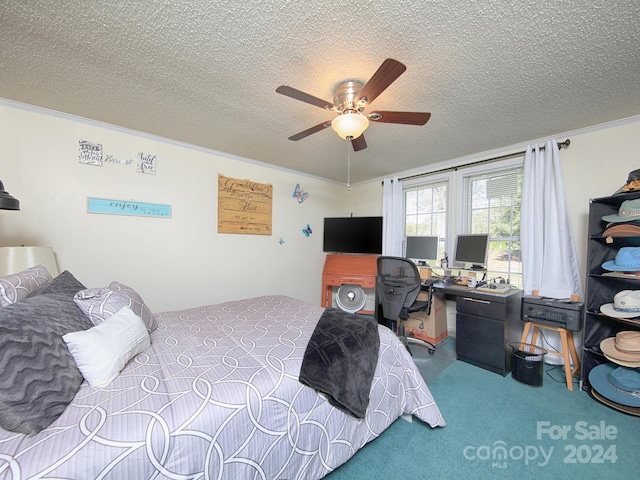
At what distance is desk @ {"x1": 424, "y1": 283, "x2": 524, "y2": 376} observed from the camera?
93.9 inches

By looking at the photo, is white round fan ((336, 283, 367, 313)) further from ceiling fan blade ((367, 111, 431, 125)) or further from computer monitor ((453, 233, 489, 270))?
ceiling fan blade ((367, 111, 431, 125))

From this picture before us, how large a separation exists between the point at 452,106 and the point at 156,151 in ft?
9.37

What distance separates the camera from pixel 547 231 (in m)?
2.54

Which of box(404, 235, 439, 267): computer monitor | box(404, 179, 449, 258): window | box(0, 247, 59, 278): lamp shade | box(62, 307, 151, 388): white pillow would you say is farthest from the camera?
box(404, 179, 449, 258): window

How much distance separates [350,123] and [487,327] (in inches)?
87.7

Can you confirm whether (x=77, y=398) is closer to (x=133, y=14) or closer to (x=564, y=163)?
(x=133, y=14)

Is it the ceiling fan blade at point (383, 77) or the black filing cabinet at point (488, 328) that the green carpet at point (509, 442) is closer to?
the black filing cabinet at point (488, 328)

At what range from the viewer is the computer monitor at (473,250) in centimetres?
292

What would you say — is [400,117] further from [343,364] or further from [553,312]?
[553,312]

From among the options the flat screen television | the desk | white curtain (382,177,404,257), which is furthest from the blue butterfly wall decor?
the desk

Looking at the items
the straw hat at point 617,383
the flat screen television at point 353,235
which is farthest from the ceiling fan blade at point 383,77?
the straw hat at point 617,383

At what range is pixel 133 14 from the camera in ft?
4.24

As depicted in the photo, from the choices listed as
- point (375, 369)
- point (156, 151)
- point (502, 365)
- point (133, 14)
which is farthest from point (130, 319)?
point (502, 365)

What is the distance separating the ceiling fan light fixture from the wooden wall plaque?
1.95m
